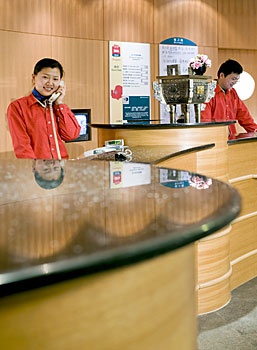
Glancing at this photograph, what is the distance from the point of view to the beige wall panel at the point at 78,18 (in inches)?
271

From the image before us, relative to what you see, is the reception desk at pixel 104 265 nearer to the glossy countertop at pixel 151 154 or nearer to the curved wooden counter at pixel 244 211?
the glossy countertop at pixel 151 154

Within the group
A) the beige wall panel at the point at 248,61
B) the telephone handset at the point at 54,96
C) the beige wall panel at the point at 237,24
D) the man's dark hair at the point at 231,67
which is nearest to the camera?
the telephone handset at the point at 54,96

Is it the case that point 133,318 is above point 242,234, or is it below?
above

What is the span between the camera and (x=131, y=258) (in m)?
0.86

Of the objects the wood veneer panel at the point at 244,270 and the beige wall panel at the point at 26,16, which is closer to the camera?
the wood veneer panel at the point at 244,270

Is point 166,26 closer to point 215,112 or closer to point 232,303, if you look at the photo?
point 215,112

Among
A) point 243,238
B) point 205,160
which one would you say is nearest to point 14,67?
point 205,160

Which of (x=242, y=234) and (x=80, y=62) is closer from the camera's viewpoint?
(x=242, y=234)

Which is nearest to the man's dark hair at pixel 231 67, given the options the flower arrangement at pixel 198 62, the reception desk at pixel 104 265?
the flower arrangement at pixel 198 62

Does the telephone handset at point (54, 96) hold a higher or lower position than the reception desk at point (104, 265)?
higher

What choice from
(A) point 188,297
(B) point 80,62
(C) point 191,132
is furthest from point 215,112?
(A) point 188,297

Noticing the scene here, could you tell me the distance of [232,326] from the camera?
397 cm

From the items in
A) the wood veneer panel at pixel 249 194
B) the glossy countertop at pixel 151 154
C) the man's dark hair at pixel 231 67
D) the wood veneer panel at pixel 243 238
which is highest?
the man's dark hair at pixel 231 67

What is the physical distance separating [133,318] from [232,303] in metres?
3.63
